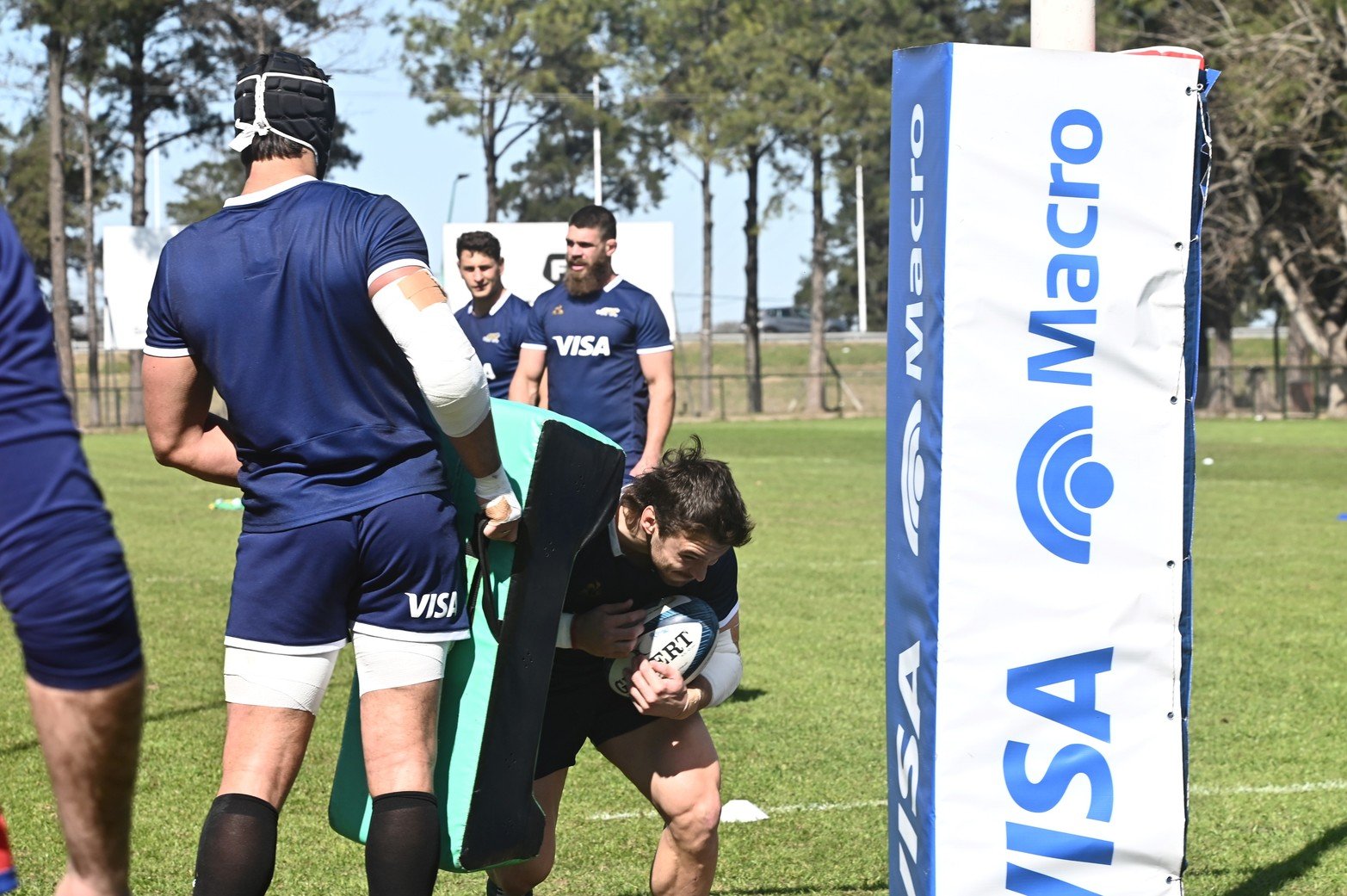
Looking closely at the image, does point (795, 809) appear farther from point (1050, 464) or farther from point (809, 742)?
point (1050, 464)

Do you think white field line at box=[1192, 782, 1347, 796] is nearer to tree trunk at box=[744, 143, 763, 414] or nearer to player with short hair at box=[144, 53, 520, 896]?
player with short hair at box=[144, 53, 520, 896]

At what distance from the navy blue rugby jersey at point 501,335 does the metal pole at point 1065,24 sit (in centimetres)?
502

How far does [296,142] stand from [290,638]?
1039 millimetres

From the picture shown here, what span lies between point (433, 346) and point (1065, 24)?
1.65m

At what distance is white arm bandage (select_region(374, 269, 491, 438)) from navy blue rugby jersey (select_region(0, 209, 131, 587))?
1.35 metres

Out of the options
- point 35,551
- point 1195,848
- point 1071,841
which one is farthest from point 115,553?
point 1195,848

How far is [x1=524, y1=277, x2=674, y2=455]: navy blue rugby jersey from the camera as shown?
7.91 meters

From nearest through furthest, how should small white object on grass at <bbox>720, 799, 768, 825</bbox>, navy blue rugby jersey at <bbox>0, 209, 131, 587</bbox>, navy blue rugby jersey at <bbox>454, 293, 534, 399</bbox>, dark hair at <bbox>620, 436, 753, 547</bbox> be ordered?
navy blue rugby jersey at <bbox>0, 209, 131, 587</bbox>
dark hair at <bbox>620, 436, 753, 547</bbox>
small white object on grass at <bbox>720, 799, 768, 825</bbox>
navy blue rugby jersey at <bbox>454, 293, 534, 399</bbox>

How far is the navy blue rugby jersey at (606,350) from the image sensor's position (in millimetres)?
7914

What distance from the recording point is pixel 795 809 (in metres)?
5.39

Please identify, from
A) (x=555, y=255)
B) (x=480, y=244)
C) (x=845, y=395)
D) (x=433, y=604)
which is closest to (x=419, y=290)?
(x=433, y=604)

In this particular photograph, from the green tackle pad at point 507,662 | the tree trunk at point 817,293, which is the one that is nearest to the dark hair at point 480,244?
the green tackle pad at point 507,662

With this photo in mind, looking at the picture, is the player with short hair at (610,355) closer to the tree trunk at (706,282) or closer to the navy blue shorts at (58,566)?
the navy blue shorts at (58,566)

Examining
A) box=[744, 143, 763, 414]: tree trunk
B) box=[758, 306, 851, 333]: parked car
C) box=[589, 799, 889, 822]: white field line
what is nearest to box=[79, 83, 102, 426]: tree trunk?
box=[744, 143, 763, 414]: tree trunk
